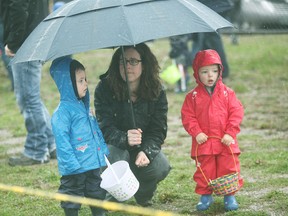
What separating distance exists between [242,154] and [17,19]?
2713 millimetres

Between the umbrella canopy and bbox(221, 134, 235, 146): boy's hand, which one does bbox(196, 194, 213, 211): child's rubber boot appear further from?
the umbrella canopy

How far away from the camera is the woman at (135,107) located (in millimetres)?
4840

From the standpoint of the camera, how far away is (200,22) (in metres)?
4.23

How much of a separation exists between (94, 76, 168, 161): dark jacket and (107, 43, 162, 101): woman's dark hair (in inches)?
2.3

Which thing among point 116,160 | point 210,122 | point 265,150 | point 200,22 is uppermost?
point 200,22

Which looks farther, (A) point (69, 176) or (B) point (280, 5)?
(B) point (280, 5)

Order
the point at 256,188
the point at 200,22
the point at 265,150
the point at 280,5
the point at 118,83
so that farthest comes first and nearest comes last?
the point at 280,5 → the point at 265,150 → the point at 256,188 → the point at 118,83 → the point at 200,22

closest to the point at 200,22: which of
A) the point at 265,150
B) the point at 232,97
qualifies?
the point at 232,97

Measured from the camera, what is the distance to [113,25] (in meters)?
4.08

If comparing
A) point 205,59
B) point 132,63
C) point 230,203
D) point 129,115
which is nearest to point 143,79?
point 132,63

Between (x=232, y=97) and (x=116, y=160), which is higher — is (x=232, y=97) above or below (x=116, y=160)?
above

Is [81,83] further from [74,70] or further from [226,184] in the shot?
[226,184]

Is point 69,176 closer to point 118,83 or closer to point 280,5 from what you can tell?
point 118,83

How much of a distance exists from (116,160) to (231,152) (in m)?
0.90
